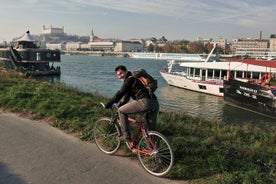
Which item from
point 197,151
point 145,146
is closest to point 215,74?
point 197,151

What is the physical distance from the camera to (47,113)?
912 centimetres

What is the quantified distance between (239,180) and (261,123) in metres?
17.9

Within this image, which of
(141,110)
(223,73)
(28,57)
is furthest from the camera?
(28,57)

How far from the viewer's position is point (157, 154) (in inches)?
210

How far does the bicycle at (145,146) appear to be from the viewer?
5.24m

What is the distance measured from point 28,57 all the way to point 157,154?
5015 cm

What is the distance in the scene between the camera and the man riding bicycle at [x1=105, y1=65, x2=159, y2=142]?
5.45 m

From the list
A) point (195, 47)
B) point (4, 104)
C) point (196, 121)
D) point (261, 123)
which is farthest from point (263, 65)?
point (195, 47)

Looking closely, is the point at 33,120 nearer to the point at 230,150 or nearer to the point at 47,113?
the point at 47,113

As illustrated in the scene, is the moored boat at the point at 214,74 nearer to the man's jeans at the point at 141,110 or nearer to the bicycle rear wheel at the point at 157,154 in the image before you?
the man's jeans at the point at 141,110

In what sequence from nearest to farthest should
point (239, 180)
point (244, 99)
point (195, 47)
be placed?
point (239, 180) → point (244, 99) → point (195, 47)

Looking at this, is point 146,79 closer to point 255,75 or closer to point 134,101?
point 134,101

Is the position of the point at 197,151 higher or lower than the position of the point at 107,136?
lower

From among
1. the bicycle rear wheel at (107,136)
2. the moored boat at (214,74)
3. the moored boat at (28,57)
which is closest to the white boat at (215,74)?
the moored boat at (214,74)
